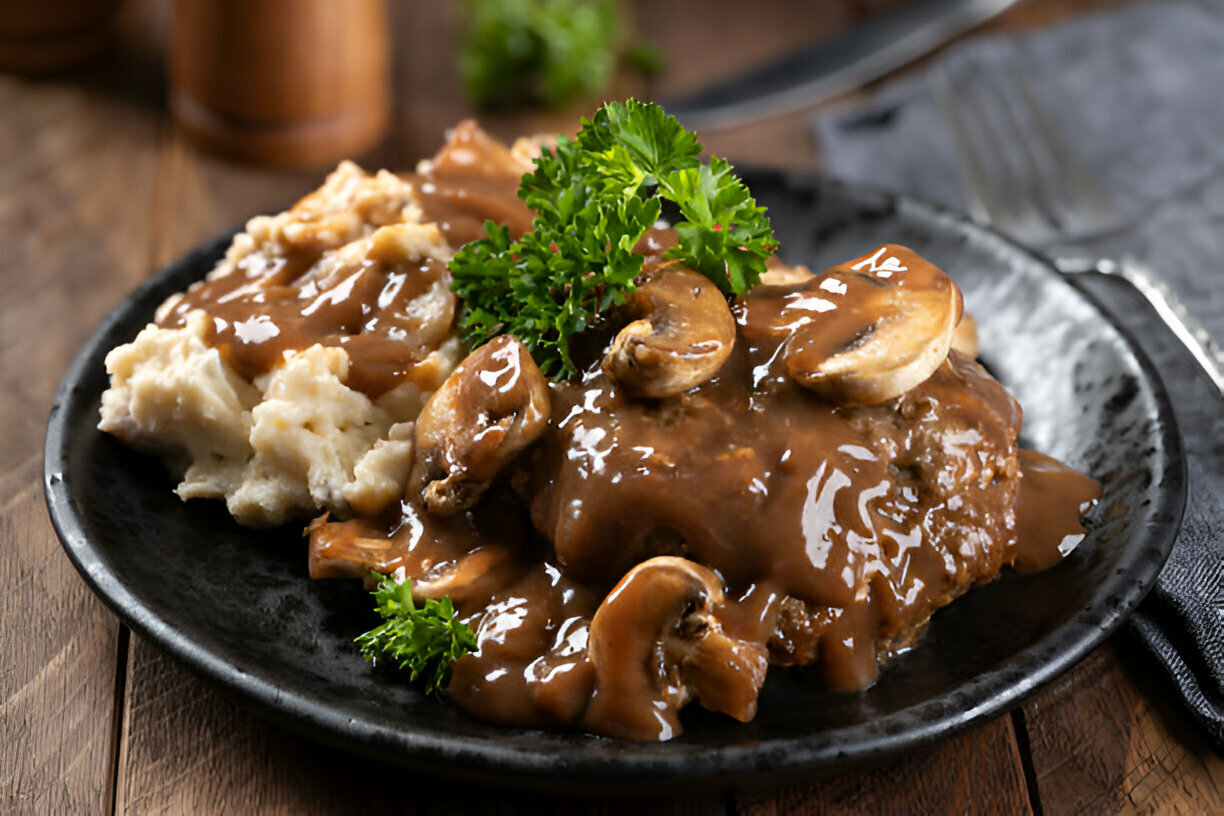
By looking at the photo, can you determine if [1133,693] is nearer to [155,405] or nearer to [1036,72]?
[155,405]

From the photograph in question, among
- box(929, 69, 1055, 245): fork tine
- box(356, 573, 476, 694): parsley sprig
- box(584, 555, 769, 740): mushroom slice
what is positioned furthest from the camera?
box(929, 69, 1055, 245): fork tine

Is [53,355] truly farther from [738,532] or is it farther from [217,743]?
[738,532]

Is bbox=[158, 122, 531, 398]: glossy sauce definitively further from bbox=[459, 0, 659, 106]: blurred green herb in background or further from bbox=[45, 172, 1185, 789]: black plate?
bbox=[459, 0, 659, 106]: blurred green herb in background

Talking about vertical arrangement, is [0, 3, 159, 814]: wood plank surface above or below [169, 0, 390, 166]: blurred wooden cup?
below

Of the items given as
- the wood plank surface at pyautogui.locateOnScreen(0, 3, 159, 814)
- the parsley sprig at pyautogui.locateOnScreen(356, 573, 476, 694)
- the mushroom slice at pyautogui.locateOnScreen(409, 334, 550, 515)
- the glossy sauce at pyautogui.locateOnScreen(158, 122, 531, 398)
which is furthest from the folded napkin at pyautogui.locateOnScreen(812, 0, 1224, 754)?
the wood plank surface at pyautogui.locateOnScreen(0, 3, 159, 814)

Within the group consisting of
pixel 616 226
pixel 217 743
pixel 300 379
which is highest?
pixel 616 226

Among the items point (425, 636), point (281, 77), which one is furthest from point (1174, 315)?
point (281, 77)
